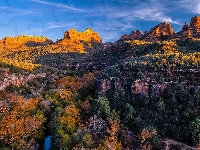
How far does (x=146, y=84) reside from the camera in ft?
228

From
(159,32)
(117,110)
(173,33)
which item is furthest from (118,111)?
(159,32)

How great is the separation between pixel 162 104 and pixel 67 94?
35079mm

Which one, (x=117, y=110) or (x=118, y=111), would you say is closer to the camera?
(x=118, y=111)

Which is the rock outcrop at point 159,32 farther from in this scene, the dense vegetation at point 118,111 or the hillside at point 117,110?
the dense vegetation at point 118,111

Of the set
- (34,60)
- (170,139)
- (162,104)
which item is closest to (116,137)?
(170,139)

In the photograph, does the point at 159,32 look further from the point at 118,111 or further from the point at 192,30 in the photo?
the point at 118,111

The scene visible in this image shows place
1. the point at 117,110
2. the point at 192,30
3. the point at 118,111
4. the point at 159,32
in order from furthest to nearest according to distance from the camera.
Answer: the point at 159,32
the point at 192,30
the point at 117,110
the point at 118,111

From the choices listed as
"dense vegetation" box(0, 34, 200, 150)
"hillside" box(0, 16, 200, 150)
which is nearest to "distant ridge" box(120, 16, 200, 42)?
"hillside" box(0, 16, 200, 150)

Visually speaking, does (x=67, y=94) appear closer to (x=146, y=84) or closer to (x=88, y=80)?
(x=88, y=80)

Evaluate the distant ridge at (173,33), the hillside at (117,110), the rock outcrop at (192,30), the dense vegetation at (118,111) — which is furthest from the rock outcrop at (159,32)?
the dense vegetation at (118,111)

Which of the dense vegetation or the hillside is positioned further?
the dense vegetation

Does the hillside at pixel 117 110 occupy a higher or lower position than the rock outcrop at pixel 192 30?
lower

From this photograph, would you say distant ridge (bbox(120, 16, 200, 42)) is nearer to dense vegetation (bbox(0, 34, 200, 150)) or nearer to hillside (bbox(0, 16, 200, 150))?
hillside (bbox(0, 16, 200, 150))

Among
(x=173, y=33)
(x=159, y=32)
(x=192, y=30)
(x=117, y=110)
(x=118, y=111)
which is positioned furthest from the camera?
(x=159, y=32)
